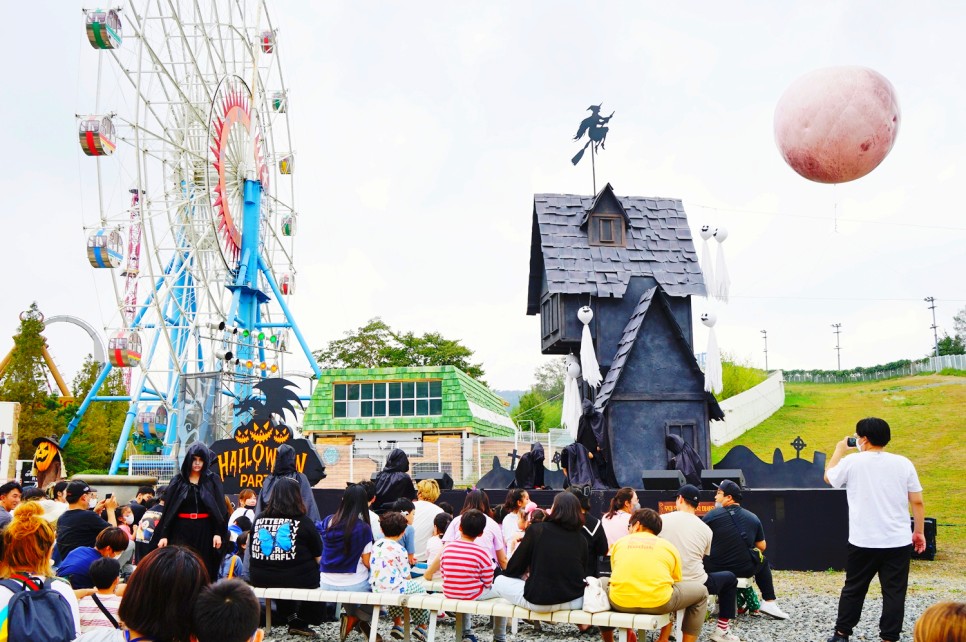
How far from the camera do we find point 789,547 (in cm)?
1219

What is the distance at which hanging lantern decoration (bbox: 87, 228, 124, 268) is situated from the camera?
23.5 meters

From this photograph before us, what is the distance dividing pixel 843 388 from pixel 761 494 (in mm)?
48196

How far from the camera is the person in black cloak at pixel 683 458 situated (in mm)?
14156

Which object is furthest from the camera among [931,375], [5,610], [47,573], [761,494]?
[931,375]

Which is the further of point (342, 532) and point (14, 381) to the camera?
point (14, 381)

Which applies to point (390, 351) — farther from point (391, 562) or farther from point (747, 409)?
point (391, 562)

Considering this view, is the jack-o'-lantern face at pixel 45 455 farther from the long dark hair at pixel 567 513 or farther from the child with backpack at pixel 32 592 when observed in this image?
the long dark hair at pixel 567 513

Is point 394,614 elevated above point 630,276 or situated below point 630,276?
below

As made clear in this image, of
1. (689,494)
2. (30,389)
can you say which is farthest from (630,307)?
(30,389)

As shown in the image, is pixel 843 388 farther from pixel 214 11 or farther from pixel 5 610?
pixel 5 610

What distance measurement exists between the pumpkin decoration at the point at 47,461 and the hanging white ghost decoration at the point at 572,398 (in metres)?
8.55

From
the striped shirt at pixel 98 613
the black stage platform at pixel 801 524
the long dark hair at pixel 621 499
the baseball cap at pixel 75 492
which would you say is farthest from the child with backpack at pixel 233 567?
the black stage platform at pixel 801 524

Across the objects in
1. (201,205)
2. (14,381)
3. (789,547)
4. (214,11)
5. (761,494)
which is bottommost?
(789,547)

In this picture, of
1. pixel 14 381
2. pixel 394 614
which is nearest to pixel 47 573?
pixel 394 614
